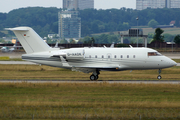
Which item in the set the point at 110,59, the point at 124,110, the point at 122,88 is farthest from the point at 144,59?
the point at 124,110

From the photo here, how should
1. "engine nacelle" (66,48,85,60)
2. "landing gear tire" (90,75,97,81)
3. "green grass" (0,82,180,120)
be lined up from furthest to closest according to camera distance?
"landing gear tire" (90,75,97,81) → "engine nacelle" (66,48,85,60) → "green grass" (0,82,180,120)

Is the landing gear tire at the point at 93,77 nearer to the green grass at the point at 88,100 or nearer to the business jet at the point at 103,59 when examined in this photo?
the business jet at the point at 103,59

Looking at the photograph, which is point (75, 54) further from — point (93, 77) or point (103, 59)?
point (93, 77)

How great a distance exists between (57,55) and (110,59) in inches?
237

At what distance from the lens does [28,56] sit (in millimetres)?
36625

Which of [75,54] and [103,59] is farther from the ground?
[75,54]

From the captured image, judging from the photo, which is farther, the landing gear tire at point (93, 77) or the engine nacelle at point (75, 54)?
the landing gear tire at point (93, 77)

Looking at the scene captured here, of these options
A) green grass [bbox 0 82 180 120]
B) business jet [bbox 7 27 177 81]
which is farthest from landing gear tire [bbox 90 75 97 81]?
green grass [bbox 0 82 180 120]

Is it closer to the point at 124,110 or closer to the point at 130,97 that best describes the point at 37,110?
the point at 124,110

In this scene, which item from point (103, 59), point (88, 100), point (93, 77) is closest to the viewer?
point (88, 100)

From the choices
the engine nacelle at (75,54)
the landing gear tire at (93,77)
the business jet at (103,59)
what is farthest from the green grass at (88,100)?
the engine nacelle at (75,54)

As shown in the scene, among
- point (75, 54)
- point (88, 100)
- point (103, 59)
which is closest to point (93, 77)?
point (103, 59)

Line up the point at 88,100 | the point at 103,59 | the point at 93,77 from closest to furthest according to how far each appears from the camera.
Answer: the point at 88,100 → the point at 103,59 → the point at 93,77

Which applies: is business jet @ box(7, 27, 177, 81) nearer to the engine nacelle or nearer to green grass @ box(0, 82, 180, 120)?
the engine nacelle
